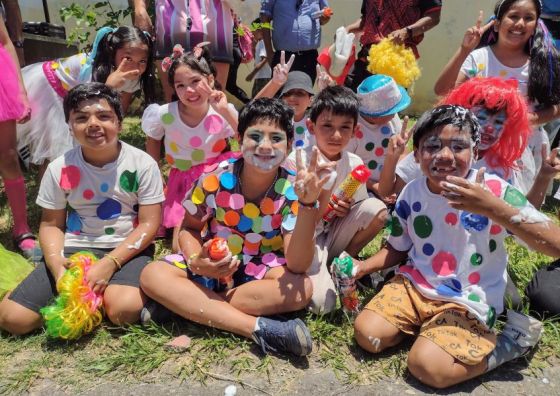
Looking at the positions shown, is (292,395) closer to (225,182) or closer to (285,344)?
(285,344)

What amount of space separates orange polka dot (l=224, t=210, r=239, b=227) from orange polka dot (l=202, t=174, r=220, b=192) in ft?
0.47

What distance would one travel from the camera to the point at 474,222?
7.13ft

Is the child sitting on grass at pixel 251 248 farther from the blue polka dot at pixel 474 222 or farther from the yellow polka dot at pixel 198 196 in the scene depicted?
the blue polka dot at pixel 474 222

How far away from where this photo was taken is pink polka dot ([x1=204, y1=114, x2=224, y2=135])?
124 inches

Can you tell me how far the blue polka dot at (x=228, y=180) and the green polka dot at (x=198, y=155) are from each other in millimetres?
823

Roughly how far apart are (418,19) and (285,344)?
3019 mm

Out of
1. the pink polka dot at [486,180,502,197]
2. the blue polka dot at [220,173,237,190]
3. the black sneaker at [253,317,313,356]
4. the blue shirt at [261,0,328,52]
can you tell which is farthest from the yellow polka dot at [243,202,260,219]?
the blue shirt at [261,0,328,52]

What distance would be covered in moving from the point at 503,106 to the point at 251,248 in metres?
1.50

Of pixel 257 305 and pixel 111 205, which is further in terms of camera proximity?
pixel 111 205

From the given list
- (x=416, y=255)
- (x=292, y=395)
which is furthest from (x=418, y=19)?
(x=292, y=395)

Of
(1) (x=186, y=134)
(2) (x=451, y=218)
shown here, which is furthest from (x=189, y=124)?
(2) (x=451, y=218)

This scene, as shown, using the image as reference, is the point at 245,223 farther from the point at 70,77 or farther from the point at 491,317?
the point at 70,77

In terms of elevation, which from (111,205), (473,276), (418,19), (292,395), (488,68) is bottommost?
(292,395)

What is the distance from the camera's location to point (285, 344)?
2146 millimetres
